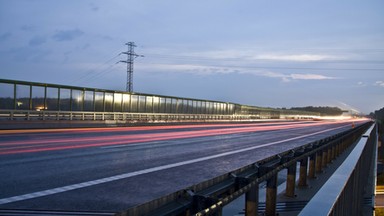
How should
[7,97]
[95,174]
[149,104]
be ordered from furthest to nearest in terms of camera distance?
[149,104] < [7,97] < [95,174]

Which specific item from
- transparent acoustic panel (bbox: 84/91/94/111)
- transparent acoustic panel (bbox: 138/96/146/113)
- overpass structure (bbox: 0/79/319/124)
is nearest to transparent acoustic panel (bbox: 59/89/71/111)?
overpass structure (bbox: 0/79/319/124)

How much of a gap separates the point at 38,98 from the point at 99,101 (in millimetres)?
8805

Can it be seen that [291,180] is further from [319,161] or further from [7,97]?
[7,97]

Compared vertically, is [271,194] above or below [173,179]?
above

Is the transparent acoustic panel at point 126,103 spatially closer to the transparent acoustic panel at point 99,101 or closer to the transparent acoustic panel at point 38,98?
the transparent acoustic panel at point 99,101

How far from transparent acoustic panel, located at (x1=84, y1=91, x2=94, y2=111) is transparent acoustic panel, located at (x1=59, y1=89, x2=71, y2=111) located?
246 centimetres

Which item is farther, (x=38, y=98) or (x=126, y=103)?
(x=126, y=103)

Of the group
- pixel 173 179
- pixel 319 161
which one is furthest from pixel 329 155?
pixel 173 179

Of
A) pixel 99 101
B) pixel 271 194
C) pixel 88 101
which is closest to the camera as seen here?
pixel 271 194

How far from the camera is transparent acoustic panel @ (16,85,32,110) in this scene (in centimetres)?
3135

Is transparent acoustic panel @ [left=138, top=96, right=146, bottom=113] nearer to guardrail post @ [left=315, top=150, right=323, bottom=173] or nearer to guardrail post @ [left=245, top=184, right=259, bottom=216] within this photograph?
guardrail post @ [left=315, top=150, right=323, bottom=173]

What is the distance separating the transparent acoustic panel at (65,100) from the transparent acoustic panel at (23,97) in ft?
12.3

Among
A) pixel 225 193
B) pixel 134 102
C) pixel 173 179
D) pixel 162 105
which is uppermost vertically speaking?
pixel 134 102

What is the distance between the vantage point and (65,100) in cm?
3697
